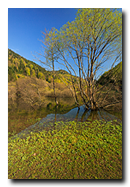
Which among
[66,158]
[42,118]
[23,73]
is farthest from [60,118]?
[23,73]

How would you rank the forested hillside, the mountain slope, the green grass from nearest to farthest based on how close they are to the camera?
the green grass
the forested hillside
the mountain slope

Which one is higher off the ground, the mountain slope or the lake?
the mountain slope

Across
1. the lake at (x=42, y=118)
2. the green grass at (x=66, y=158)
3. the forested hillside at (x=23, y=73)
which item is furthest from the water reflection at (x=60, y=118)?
the forested hillside at (x=23, y=73)

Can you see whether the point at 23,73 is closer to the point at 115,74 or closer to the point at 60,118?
the point at 60,118

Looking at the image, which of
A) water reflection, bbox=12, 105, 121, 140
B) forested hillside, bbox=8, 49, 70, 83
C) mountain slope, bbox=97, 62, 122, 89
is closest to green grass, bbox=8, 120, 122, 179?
water reflection, bbox=12, 105, 121, 140

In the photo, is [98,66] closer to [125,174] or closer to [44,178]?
[125,174]

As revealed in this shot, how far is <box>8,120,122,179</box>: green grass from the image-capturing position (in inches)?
76.8

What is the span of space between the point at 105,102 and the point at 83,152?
7100mm

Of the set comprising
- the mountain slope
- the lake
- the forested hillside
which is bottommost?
the lake

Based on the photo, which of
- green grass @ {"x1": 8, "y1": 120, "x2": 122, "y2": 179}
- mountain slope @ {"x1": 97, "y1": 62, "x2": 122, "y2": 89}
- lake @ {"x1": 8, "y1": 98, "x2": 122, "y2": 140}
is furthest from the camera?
mountain slope @ {"x1": 97, "y1": 62, "x2": 122, "y2": 89}

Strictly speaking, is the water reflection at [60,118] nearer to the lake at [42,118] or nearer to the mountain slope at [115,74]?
the lake at [42,118]

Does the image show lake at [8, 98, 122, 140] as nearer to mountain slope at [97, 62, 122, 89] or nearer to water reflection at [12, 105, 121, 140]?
water reflection at [12, 105, 121, 140]

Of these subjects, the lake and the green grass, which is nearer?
the green grass
